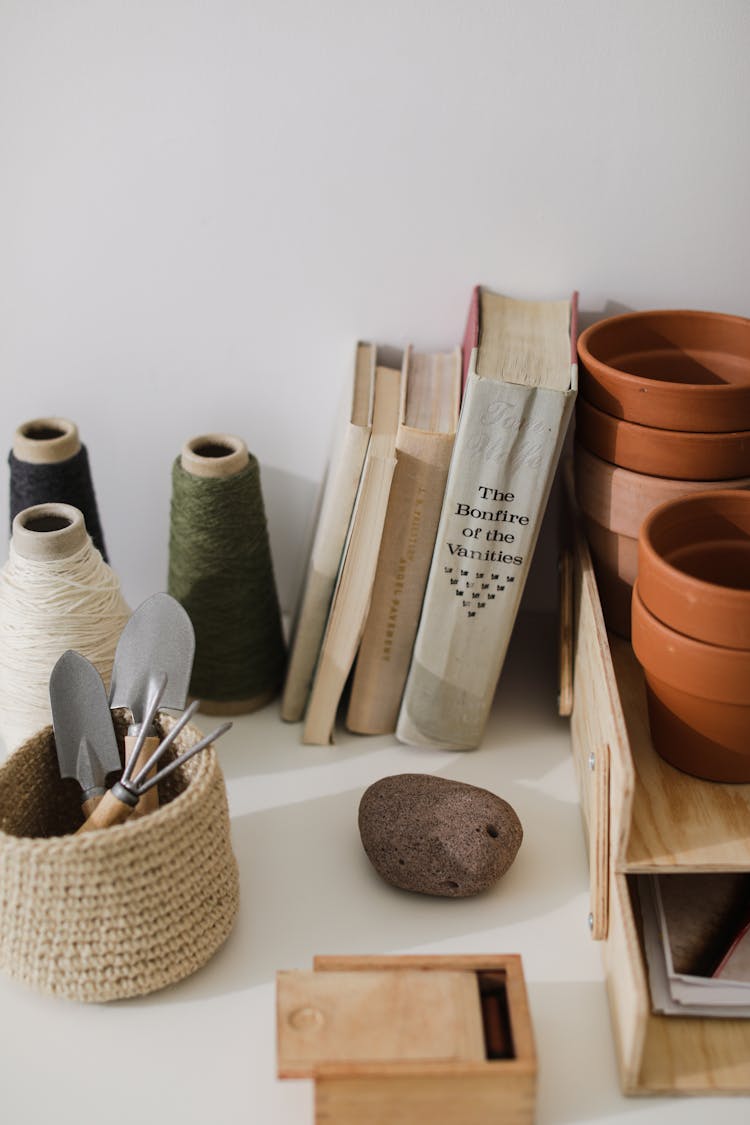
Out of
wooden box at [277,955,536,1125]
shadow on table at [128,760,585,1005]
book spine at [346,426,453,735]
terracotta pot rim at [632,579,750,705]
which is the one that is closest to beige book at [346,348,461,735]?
book spine at [346,426,453,735]

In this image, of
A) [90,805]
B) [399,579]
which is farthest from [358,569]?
[90,805]

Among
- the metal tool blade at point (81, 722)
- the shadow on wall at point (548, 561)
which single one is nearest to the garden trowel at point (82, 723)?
the metal tool blade at point (81, 722)

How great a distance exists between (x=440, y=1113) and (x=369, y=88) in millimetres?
747

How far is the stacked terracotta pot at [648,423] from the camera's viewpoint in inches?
33.5

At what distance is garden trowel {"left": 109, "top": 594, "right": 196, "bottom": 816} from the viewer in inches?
32.9

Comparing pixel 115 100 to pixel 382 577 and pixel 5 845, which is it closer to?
pixel 382 577

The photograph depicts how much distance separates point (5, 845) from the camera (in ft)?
2.27

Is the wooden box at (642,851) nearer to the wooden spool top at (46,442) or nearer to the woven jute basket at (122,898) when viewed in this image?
the woven jute basket at (122,898)

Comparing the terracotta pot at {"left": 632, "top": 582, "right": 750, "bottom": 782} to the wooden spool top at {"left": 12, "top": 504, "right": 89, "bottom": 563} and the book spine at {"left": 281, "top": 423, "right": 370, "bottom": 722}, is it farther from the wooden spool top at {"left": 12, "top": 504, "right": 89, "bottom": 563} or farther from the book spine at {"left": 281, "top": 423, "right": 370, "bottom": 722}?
the wooden spool top at {"left": 12, "top": 504, "right": 89, "bottom": 563}

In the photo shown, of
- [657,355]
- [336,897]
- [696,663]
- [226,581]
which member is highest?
[657,355]

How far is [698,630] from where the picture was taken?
74cm

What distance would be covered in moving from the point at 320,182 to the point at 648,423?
346 mm

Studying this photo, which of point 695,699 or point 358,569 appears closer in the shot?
point 695,699

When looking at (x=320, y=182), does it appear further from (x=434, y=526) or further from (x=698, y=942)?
(x=698, y=942)
